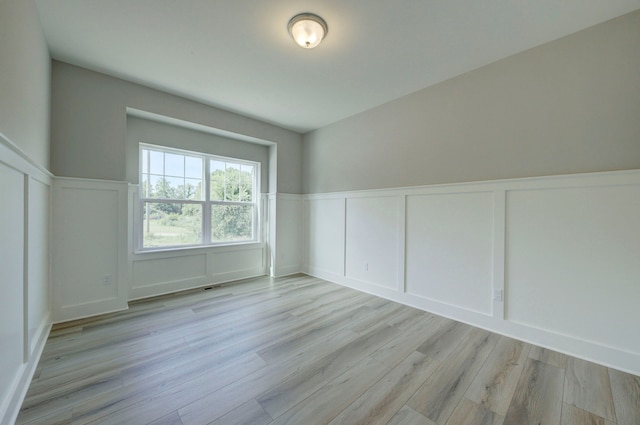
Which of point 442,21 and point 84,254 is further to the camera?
point 84,254

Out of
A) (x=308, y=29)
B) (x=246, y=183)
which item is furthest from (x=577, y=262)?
Answer: (x=246, y=183)

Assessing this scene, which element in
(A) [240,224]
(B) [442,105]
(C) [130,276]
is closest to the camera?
(B) [442,105]

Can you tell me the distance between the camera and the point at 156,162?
3496 millimetres

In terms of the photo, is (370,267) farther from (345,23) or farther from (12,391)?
(12,391)

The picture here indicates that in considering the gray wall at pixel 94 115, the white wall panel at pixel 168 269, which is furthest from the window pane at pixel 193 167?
the white wall panel at pixel 168 269

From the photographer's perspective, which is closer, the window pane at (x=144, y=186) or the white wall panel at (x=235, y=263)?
the window pane at (x=144, y=186)

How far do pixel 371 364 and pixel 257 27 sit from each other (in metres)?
2.91

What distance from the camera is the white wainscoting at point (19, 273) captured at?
1.35m

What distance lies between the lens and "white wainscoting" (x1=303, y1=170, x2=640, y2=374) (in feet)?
6.33

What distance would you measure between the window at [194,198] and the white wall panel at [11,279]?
5.88ft

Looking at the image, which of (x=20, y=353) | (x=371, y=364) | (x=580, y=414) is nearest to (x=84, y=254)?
(x=20, y=353)

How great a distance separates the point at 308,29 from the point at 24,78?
203 cm

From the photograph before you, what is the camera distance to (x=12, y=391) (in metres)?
1.41

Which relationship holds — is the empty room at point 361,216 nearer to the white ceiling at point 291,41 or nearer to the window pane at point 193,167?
the white ceiling at point 291,41
